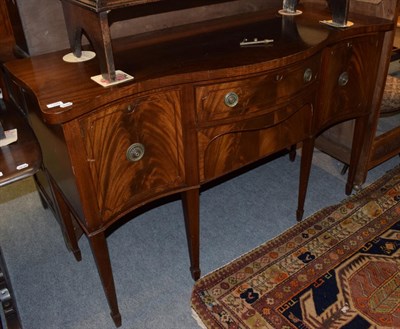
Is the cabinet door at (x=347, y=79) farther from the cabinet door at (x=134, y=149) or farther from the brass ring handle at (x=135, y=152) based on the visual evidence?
the brass ring handle at (x=135, y=152)

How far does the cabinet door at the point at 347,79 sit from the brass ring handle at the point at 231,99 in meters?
0.52

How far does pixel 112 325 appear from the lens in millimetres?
1770

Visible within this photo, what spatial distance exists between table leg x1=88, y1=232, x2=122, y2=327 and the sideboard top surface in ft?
1.67

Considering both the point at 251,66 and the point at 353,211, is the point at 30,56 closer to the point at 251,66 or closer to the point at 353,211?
the point at 251,66

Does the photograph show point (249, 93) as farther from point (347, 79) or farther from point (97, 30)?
point (347, 79)

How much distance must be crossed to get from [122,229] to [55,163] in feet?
2.71

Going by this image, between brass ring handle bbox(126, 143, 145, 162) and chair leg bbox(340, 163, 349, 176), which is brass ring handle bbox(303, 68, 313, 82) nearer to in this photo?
brass ring handle bbox(126, 143, 145, 162)

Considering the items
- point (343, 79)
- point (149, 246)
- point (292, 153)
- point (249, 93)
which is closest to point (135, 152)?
point (249, 93)

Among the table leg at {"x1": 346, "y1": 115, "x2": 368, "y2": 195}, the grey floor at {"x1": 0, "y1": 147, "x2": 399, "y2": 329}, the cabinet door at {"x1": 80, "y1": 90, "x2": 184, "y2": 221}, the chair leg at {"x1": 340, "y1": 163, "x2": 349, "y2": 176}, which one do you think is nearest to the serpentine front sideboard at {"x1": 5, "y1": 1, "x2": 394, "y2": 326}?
the cabinet door at {"x1": 80, "y1": 90, "x2": 184, "y2": 221}

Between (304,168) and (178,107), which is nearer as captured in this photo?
(178,107)

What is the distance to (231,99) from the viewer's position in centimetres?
154

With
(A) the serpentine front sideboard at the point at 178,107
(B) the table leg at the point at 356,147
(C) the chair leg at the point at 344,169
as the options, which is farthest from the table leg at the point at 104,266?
(C) the chair leg at the point at 344,169

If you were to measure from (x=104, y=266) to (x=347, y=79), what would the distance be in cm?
140

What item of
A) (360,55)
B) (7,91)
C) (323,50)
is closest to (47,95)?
(7,91)
